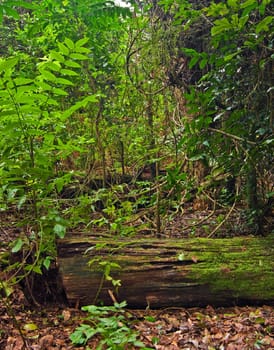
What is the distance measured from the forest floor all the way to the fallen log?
3.5 inches

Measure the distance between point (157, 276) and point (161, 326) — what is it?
1.32ft

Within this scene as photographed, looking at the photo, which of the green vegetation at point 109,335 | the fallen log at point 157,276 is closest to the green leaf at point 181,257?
the fallen log at point 157,276

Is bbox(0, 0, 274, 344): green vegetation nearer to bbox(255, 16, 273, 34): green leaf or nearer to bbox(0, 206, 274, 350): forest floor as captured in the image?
bbox(255, 16, 273, 34): green leaf

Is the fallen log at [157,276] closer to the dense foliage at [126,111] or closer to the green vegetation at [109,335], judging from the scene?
A: the dense foliage at [126,111]

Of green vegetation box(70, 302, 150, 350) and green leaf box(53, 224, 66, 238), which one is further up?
green leaf box(53, 224, 66, 238)

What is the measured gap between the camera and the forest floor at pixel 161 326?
2324mm

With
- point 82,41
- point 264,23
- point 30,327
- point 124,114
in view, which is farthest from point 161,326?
point 124,114

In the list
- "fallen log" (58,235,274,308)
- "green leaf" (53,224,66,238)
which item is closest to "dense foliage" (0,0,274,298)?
"green leaf" (53,224,66,238)

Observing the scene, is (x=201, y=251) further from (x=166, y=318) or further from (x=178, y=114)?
(x=178, y=114)

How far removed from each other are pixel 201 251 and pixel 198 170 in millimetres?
2668

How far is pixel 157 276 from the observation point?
9.30 ft

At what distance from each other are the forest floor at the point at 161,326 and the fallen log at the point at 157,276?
3.5 inches

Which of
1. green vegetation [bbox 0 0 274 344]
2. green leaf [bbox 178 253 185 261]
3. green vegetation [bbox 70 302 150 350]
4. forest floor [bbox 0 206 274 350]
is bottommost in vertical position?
forest floor [bbox 0 206 274 350]

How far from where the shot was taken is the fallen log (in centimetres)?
279
